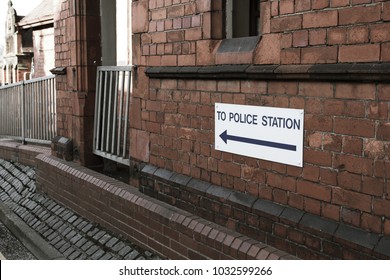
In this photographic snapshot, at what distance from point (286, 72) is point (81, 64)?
14.3 feet

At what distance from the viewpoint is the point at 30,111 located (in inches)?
403

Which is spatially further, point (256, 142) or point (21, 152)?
point (21, 152)

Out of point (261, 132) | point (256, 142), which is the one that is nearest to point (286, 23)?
point (261, 132)

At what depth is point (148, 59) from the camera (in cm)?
570

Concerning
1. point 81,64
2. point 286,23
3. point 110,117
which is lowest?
point 110,117

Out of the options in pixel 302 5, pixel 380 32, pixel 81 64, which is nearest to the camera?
pixel 380 32

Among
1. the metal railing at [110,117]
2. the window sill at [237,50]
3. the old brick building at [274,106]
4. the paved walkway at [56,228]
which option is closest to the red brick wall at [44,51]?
the paved walkway at [56,228]

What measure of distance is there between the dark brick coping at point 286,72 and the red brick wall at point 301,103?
5 cm

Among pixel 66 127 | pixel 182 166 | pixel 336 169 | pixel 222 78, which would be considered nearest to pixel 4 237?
pixel 66 127

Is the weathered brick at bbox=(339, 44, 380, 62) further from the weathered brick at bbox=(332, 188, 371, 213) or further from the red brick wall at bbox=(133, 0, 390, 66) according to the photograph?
the weathered brick at bbox=(332, 188, 371, 213)

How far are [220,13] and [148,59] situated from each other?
1203mm

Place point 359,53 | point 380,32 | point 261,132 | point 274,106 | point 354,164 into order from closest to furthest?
point 380,32 → point 359,53 → point 354,164 → point 274,106 → point 261,132

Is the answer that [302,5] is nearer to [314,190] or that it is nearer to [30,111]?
[314,190]

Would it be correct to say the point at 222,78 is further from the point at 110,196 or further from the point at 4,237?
the point at 4,237
